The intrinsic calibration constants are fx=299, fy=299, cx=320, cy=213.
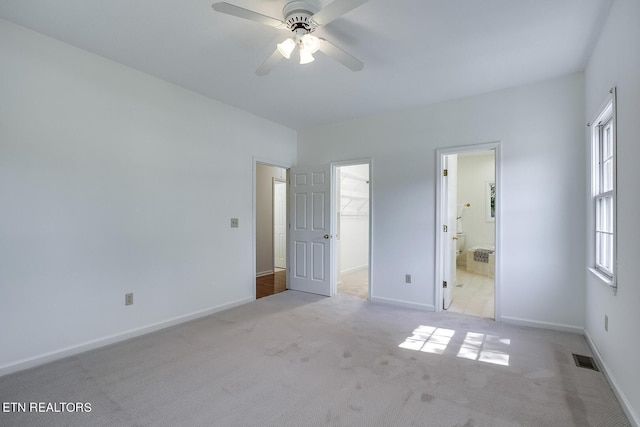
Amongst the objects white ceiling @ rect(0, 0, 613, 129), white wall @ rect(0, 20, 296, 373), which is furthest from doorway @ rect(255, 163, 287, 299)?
white ceiling @ rect(0, 0, 613, 129)

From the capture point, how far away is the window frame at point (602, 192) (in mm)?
2367

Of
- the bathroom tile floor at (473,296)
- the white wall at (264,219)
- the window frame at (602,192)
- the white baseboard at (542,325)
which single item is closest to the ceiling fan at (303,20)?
the window frame at (602,192)

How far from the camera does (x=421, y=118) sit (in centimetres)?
382

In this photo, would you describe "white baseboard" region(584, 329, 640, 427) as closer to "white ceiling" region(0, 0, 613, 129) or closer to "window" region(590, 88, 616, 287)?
"window" region(590, 88, 616, 287)

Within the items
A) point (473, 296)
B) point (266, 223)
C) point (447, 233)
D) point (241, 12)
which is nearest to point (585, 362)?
point (447, 233)

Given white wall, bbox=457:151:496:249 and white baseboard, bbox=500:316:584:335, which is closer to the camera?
white baseboard, bbox=500:316:584:335

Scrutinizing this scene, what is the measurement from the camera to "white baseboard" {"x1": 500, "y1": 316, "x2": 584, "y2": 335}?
2.99 m

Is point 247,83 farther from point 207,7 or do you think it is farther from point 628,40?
point 628,40

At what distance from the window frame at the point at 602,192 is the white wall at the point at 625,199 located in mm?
217

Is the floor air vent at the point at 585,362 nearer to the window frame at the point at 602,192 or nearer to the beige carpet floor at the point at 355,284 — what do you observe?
the window frame at the point at 602,192

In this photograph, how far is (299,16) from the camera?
194cm

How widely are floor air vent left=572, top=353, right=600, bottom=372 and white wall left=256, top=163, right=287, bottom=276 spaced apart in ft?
15.5

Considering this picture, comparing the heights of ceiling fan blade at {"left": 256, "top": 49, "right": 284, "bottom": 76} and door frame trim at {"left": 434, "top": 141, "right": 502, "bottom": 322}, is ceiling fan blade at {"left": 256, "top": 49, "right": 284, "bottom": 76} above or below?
above

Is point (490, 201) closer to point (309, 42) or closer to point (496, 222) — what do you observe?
point (496, 222)
